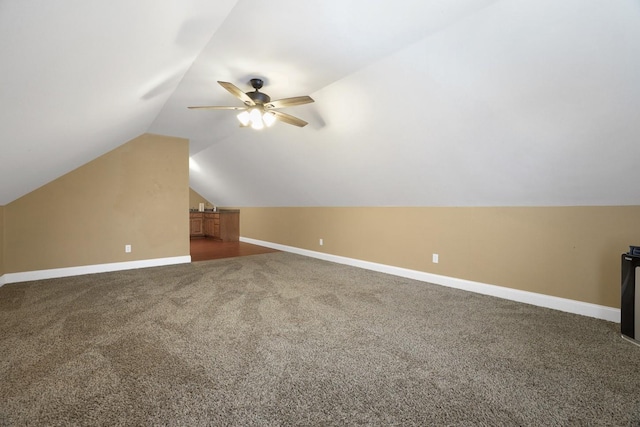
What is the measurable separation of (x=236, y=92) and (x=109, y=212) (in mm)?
3268

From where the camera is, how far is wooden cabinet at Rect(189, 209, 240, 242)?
8.02 metres

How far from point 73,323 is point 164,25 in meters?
2.43

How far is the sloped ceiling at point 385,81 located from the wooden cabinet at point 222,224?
441 cm

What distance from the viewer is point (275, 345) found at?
6.61ft

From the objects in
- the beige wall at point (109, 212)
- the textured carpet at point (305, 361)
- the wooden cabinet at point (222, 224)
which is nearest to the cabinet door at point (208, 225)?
the wooden cabinet at point (222, 224)

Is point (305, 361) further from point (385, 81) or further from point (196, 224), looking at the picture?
point (196, 224)

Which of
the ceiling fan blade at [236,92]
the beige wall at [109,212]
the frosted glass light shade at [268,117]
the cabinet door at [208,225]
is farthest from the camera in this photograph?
the cabinet door at [208,225]

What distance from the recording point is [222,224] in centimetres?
809

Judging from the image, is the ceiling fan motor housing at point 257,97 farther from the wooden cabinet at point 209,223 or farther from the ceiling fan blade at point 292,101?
the wooden cabinet at point 209,223

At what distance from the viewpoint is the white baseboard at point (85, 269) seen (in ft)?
12.1

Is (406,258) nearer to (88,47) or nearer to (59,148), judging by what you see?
(88,47)

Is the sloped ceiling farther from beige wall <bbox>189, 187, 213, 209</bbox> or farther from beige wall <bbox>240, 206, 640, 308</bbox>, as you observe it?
beige wall <bbox>189, 187, 213, 209</bbox>

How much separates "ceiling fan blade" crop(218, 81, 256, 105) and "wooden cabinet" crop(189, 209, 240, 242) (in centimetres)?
554

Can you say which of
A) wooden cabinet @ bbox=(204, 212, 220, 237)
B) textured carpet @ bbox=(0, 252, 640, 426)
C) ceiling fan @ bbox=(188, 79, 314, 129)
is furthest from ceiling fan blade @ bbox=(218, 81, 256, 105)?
wooden cabinet @ bbox=(204, 212, 220, 237)
